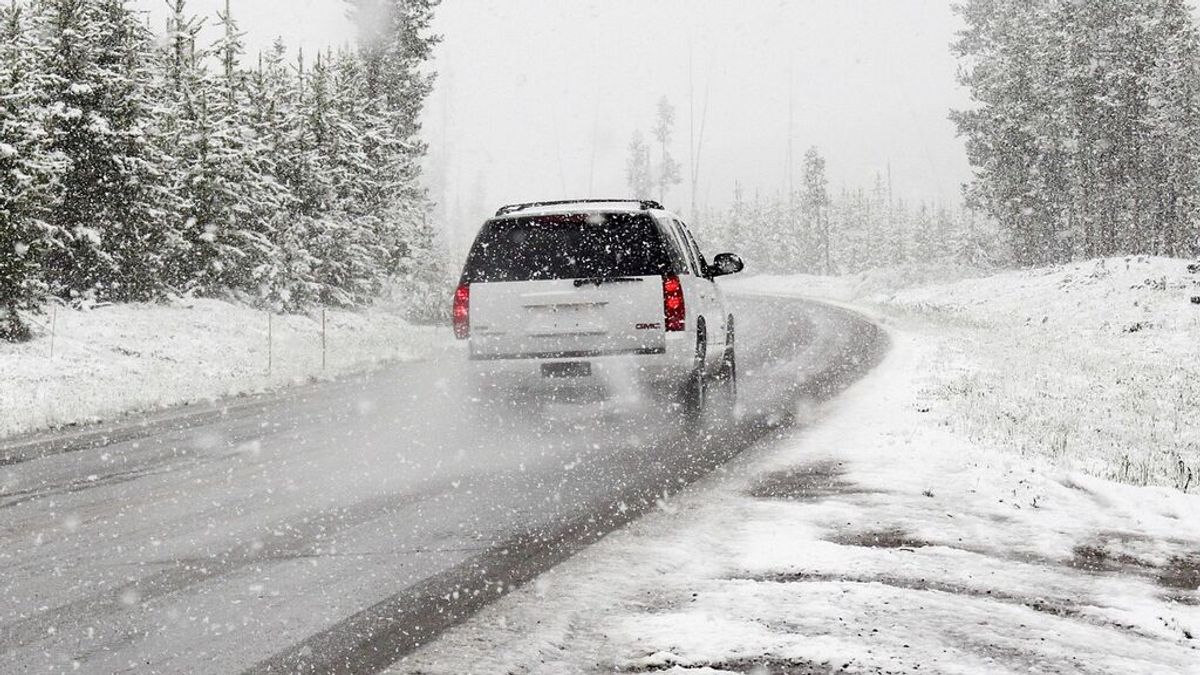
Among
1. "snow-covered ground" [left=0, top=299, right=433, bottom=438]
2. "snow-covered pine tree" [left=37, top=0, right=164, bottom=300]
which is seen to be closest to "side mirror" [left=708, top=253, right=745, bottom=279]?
"snow-covered ground" [left=0, top=299, right=433, bottom=438]

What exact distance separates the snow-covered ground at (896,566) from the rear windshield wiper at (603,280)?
82.1 inches

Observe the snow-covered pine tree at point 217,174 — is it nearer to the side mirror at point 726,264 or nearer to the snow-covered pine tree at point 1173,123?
the side mirror at point 726,264

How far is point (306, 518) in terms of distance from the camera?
5832 mm

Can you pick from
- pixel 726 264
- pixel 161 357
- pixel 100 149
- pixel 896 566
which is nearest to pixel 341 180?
Result: pixel 100 149

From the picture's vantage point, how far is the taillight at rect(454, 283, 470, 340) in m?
9.45

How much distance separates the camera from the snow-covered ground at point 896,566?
3529 mm

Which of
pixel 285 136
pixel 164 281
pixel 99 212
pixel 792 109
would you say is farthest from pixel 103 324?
pixel 792 109

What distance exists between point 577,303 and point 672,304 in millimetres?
897


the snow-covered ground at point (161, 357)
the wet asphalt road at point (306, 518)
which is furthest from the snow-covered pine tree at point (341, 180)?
the wet asphalt road at point (306, 518)

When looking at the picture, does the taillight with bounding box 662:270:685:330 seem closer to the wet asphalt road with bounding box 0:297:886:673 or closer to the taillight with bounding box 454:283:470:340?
the wet asphalt road with bounding box 0:297:886:673

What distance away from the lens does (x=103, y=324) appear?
757 inches

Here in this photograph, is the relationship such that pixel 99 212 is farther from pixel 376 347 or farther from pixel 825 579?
pixel 825 579

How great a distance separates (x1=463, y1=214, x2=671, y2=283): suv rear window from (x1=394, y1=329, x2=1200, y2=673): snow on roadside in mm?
2961

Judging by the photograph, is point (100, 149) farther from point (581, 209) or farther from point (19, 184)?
point (581, 209)
